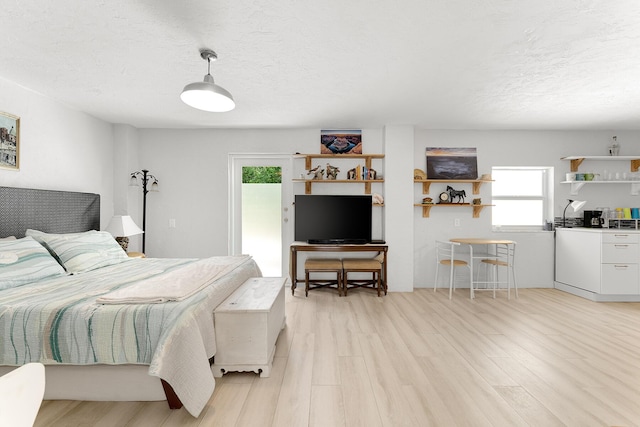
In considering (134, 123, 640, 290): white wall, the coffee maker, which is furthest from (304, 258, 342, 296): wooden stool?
the coffee maker

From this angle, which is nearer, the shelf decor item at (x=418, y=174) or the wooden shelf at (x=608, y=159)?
the wooden shelf at (x=608, y=159)

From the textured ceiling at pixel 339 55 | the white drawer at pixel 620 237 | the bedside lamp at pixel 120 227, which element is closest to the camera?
the textured ceiling at pixel 339 55

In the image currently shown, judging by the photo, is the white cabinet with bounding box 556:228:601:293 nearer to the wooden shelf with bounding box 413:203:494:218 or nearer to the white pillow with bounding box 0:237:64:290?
the wooden shelf with bounding box 413:203:494:218

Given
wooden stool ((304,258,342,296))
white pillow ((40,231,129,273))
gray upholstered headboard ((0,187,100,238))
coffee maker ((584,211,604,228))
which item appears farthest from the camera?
coffee maker ((584,211,604,228))

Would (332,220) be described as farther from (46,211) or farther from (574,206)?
(574,206)

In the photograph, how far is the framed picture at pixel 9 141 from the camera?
2.91 meters

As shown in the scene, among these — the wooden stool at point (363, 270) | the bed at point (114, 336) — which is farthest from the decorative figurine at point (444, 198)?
the bed at point (114, 336)

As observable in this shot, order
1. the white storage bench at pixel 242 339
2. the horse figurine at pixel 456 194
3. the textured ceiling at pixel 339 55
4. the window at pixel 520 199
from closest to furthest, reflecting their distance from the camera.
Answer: the textured ceiling at pixel 339 55 → the white storage bench at pixel 242 339 → the horse figurine at pixel 456 194 → the window at pixel 520 199

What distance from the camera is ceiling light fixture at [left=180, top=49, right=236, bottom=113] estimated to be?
2.19 meters

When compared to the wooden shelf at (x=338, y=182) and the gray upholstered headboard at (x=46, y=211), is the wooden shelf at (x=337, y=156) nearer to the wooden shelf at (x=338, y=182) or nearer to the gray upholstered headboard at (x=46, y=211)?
the wooden shelf at (x=338, y=182)

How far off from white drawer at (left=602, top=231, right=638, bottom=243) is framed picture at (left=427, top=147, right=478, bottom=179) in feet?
5.64

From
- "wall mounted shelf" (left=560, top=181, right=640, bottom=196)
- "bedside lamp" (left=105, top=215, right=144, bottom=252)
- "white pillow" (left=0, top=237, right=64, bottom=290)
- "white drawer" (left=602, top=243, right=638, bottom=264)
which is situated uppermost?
"wall mounted shelf" (left=560, top=181, right=640, bottom=196)

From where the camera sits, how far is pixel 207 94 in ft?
7.29

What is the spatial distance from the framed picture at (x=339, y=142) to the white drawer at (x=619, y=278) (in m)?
3.58
